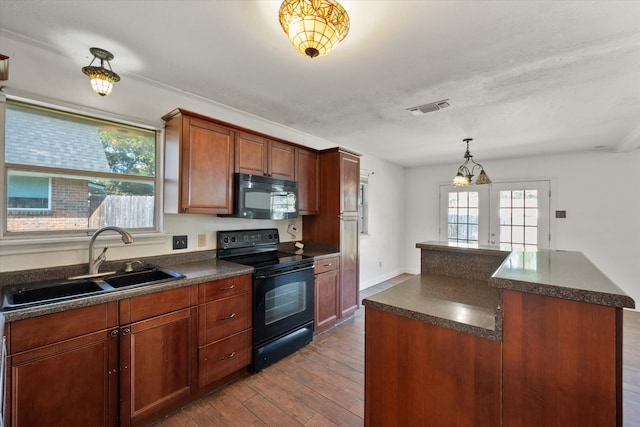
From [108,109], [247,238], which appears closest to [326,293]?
[247,238]

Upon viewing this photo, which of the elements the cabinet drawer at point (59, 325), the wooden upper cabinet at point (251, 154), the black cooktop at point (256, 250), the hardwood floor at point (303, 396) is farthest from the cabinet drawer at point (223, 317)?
the wooden upper cabinet at point (251, 154)

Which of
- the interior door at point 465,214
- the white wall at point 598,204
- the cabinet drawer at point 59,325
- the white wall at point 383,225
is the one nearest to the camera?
the cabinet drawer at point 59,325

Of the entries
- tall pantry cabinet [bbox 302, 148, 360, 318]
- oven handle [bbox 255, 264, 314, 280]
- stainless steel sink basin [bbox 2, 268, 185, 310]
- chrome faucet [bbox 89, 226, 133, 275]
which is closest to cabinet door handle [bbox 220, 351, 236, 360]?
oven handle [bbox 255, 264, 314, 280]

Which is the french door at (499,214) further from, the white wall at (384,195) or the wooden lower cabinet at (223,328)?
the wooden lower cabinet at (223,328)

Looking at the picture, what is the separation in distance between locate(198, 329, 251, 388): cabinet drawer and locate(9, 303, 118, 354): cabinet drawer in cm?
68

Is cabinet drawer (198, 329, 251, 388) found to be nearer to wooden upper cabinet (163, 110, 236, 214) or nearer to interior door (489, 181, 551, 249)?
wooden upper cabinet (163, 110, 236, 214)

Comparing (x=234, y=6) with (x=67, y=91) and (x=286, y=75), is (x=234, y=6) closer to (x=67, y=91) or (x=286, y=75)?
(x=286, y=75)

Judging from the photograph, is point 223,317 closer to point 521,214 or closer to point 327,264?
point 327,264

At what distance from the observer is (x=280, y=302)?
259 centimetres

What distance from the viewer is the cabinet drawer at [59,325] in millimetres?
1347

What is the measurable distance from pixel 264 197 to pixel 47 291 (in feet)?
5.55

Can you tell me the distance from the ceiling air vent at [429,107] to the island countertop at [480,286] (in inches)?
55.9

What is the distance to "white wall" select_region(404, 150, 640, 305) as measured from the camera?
409 centimetres

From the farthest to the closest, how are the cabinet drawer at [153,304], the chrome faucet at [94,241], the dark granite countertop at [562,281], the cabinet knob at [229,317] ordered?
the cabinet knob at [229,317] < the chrome faucet at [94,241] < the cabinet drawer at [153,304] < the dark granite countertop at [562,281]
